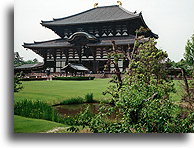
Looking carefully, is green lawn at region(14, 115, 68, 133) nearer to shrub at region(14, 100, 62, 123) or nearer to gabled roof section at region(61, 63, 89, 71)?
shrub at region(14, 100, 62, 123)

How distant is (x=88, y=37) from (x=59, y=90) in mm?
842

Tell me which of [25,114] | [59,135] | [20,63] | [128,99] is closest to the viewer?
[128,99]

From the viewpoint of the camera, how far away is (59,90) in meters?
2.63

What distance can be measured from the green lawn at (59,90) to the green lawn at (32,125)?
10.1 inches

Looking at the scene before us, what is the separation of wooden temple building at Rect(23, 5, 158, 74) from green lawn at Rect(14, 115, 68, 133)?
2.59 feet

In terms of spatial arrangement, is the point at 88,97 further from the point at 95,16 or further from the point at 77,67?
the point at 95,16

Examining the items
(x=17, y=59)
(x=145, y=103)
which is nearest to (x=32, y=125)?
(x=17, y=59)

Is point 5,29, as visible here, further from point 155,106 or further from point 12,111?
point 155,106

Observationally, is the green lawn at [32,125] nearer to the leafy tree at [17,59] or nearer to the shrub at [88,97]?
the shrub at [88,97]

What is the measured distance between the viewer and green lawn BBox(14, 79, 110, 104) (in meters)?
2.55

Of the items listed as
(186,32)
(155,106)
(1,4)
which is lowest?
(155,106)

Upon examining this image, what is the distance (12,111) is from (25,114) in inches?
5.9

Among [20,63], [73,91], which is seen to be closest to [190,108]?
[73,91]

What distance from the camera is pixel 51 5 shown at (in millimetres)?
2703
